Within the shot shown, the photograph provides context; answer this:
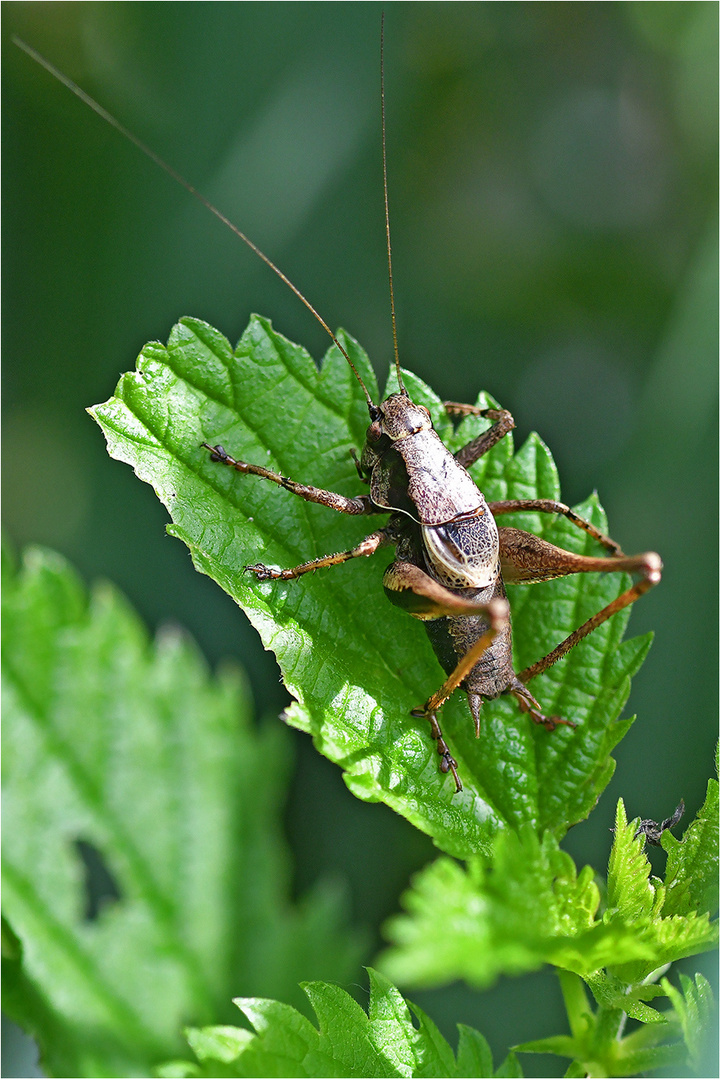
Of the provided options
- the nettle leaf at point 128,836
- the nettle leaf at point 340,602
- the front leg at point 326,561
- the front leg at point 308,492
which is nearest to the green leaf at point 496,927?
the nettle leaf at point 340,602

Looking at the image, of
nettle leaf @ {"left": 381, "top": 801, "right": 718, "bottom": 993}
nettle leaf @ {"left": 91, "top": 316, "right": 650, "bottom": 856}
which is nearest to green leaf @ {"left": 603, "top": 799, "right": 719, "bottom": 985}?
nettle leaf @ {"left": 381, "top": 801, "right": 718, "bottom": 993}

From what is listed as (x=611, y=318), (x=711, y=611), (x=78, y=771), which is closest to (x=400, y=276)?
(x=611, y=318)

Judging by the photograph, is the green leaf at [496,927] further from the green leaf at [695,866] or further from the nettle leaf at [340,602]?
the nettle leaf at [340,602]

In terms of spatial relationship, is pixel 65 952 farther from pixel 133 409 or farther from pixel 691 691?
pixel 691 691

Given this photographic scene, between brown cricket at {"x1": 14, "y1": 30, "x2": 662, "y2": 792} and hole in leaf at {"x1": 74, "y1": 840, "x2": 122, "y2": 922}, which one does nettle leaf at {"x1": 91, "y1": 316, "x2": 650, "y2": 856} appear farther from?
hole in leaf at {"x1": 74, "y1": 840, "x2": 122, "y2": 922}

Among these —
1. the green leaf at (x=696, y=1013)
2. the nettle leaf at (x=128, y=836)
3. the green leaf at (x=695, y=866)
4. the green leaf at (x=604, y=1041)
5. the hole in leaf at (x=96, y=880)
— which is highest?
the green leaf at (x=695, y=866)

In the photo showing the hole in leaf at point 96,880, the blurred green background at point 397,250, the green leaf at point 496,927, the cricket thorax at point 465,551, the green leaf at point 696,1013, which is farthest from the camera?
the blurred green background at point 397,250
